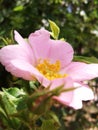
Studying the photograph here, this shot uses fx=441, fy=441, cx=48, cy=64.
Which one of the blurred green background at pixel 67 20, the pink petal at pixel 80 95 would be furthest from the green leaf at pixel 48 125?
the blurred green background at pixel 67 20

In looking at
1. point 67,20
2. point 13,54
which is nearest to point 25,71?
point 13,54

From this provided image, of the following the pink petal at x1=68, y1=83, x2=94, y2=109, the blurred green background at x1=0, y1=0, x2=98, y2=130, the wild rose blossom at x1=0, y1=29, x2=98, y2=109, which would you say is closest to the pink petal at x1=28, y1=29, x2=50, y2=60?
the wild rose blossom at x1=0, y1=29, x2=98, y2=109

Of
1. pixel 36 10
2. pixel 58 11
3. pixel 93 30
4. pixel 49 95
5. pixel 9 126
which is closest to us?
pixel 49 95

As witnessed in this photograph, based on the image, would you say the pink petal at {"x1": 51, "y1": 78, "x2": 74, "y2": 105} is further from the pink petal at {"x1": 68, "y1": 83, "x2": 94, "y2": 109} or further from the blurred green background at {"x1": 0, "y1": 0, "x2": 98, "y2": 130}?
the blurred green background at {"x1": 0, "y1": 0, "x2": 98, "y2": 130}

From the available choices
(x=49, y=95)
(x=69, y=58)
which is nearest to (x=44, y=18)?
(x=69, y=58)

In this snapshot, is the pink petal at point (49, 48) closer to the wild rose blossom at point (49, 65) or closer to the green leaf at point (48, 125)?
the wild rose blossom at point (49, 65)

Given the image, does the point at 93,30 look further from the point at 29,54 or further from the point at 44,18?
the point at 29,54

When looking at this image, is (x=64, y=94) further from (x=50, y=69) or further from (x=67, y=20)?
(x=67, y=20)
